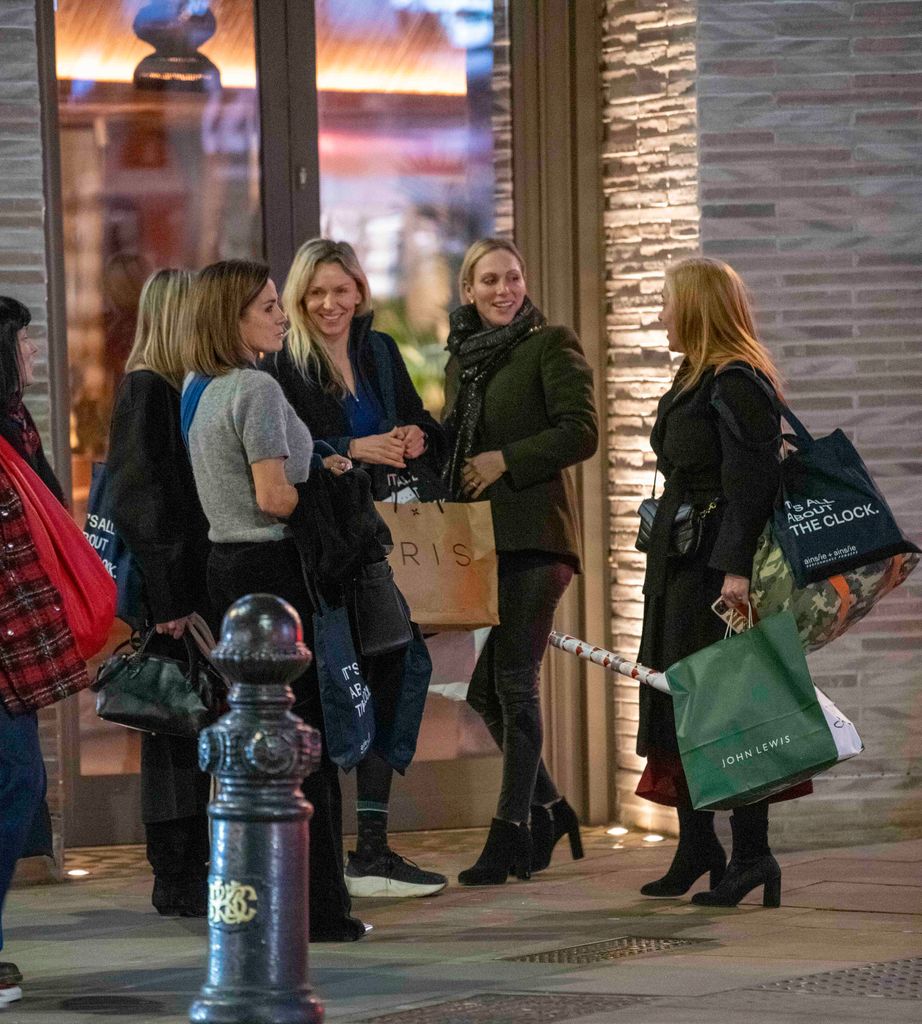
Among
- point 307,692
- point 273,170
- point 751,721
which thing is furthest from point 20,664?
point 273,170

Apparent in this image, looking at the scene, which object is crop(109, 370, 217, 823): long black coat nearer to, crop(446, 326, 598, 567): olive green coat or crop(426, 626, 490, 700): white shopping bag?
crop(446, 326, 598, 567): olive green coat

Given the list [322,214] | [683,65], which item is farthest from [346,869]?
[683,65]

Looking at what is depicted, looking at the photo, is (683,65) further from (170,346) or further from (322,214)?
(170,346)

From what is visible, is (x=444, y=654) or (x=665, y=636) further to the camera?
(x=444, y=654)

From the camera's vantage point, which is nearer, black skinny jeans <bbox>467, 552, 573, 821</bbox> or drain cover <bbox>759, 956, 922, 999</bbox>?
drain cover <bbox>759, 956, 922, 999</bbox>

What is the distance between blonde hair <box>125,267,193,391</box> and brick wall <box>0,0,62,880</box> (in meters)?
0.94

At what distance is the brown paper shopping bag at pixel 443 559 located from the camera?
22.0 ft

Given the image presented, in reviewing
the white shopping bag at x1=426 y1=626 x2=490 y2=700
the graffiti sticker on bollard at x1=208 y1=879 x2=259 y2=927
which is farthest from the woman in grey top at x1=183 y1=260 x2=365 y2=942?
the white shopping bag at x1=426 y1=626 x2=490 y2=700

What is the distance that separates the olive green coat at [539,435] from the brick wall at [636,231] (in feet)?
2.70

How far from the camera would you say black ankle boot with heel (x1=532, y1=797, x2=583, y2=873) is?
23.2 feet

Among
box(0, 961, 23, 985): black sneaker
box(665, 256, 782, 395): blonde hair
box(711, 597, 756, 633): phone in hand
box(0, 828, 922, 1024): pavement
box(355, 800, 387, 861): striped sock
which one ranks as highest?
box(665, 256, 782, 395): blonde hair

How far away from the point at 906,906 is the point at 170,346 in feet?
9.45

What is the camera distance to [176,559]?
620 centimetres

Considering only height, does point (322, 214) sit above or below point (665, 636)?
above
